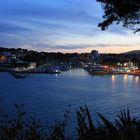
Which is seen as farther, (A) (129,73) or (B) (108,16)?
(A) (129,73)

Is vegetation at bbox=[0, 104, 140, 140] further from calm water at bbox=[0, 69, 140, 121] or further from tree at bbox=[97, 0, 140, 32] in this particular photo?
calm water at bbox=[0, 69, 140, 121]

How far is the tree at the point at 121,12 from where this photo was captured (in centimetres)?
586

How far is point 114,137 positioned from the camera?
2789 millimetres

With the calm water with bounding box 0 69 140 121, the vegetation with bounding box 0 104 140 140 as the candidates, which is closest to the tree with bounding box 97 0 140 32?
the vegetation with bounding box 0 104 140 140

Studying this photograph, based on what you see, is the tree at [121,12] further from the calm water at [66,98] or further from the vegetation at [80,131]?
the calm water at [66,98]

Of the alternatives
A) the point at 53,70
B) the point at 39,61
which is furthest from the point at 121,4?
the point at 39,61

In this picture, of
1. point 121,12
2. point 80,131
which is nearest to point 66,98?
point 121,12

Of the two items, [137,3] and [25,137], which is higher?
[137,3]

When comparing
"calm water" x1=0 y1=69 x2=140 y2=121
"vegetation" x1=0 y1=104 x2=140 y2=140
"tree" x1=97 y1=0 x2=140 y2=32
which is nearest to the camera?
"vegetation" x1=0 y1=104 x2=140 y2=140

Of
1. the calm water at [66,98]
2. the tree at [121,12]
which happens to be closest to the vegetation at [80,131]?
the tree at [121,12]

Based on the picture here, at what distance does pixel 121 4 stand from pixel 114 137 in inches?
135

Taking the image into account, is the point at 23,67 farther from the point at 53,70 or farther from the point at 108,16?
the point at 108,16

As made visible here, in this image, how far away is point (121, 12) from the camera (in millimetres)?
6207

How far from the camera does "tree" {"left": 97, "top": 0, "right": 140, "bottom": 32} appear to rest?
5860mm
